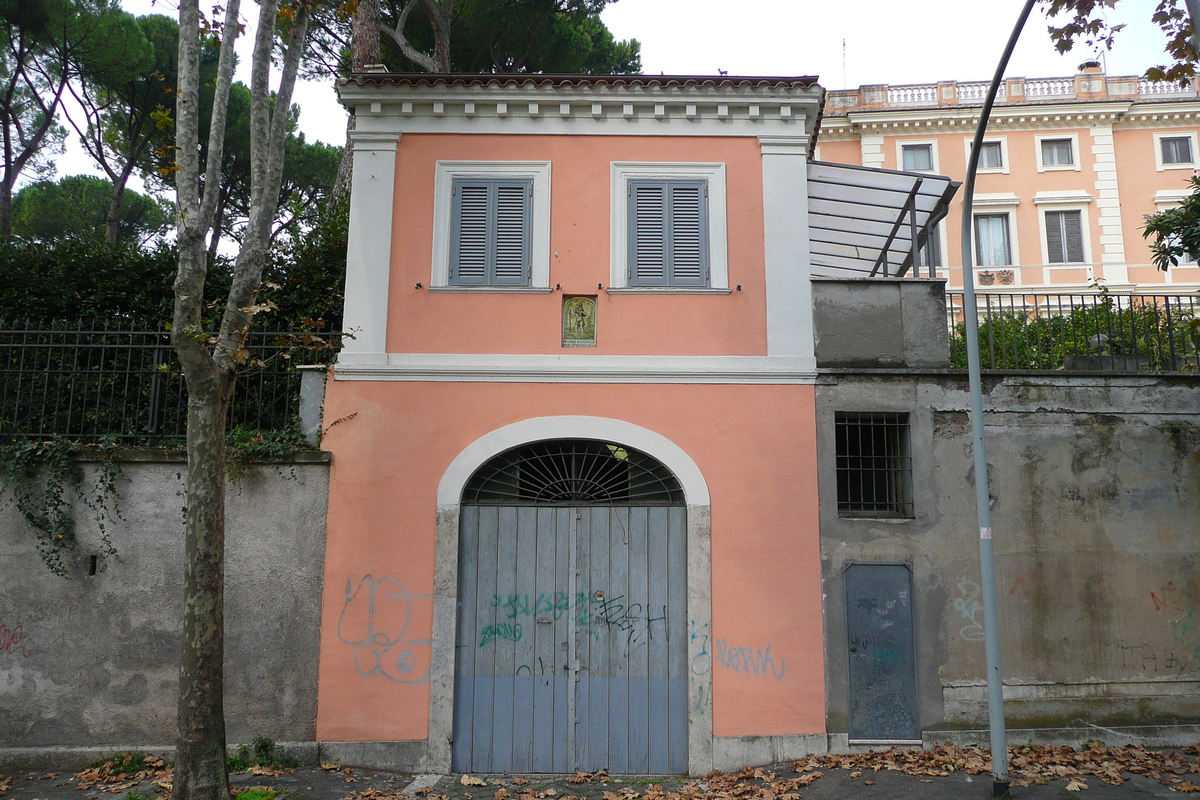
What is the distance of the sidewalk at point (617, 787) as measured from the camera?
632 centimetres

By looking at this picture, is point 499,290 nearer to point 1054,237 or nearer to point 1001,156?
point 1054,237

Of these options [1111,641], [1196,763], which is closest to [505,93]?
[1111,641]

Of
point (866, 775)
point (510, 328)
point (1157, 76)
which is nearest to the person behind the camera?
point (1157, 76)

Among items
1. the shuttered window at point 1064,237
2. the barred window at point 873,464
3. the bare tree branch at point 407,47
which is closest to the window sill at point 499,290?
the barred window at point 873,464

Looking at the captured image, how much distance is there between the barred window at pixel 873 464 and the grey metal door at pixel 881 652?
2.13ft

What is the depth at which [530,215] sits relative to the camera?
8070 mm

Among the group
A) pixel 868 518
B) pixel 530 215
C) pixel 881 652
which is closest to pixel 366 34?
pixel 530 215

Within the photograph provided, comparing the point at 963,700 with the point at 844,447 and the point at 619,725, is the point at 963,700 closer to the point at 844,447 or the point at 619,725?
the point at 844,447

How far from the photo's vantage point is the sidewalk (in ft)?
20.7

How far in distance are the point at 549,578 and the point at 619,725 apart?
1.50 m

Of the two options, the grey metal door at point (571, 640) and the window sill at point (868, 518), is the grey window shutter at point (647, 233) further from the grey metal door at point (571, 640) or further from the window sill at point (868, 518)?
the window sill at point (868, 518)

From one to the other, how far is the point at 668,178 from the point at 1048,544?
17.3 ft

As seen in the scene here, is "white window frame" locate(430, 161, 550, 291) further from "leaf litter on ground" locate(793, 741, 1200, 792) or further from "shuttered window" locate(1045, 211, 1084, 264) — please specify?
"shuttered window" locate(1045, 211, 1084, 264)

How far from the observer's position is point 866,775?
6707 mm
